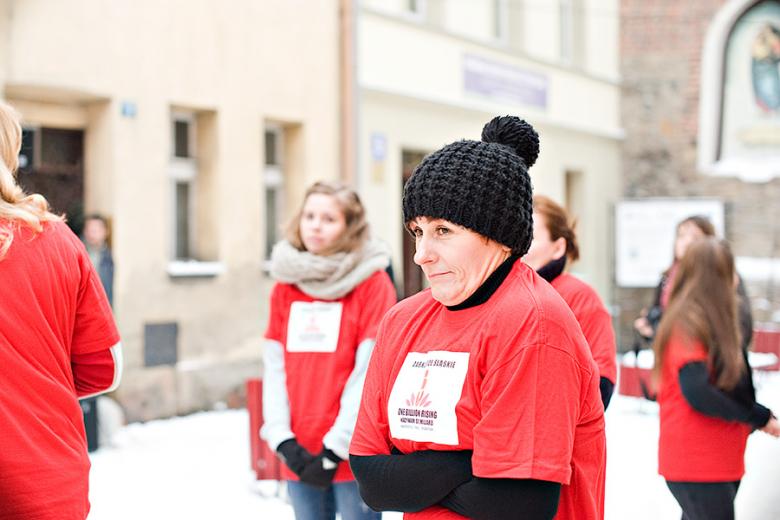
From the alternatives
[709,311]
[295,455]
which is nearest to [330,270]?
[295,455]

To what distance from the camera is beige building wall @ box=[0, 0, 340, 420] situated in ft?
25.9

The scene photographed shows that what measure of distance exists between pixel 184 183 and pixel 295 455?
6.60 metres

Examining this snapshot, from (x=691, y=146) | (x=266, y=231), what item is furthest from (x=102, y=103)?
(x=691, y=146)

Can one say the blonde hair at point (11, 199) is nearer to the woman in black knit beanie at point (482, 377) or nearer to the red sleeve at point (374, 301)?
the woman in black knit beanie at point (482, 377)

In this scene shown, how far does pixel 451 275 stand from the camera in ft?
5.85

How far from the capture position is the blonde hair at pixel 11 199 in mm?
2070

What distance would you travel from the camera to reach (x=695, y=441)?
339cm

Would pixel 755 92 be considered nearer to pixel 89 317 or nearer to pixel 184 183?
pixel 184 183

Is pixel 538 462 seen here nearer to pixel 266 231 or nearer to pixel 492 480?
pixel 492 480

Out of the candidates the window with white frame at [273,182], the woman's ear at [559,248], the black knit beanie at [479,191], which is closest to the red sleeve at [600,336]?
the woman's ear at [559,248]

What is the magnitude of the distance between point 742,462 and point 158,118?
6.53 metres

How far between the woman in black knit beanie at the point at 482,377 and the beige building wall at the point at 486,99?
27.6 ft

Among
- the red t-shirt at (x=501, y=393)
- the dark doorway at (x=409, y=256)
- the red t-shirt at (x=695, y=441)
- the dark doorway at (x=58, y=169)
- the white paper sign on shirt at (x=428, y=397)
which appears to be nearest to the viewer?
the red t-shirt at (x=501, y=393)

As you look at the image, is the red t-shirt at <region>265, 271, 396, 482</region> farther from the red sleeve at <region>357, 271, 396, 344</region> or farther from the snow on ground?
the snow on ground
